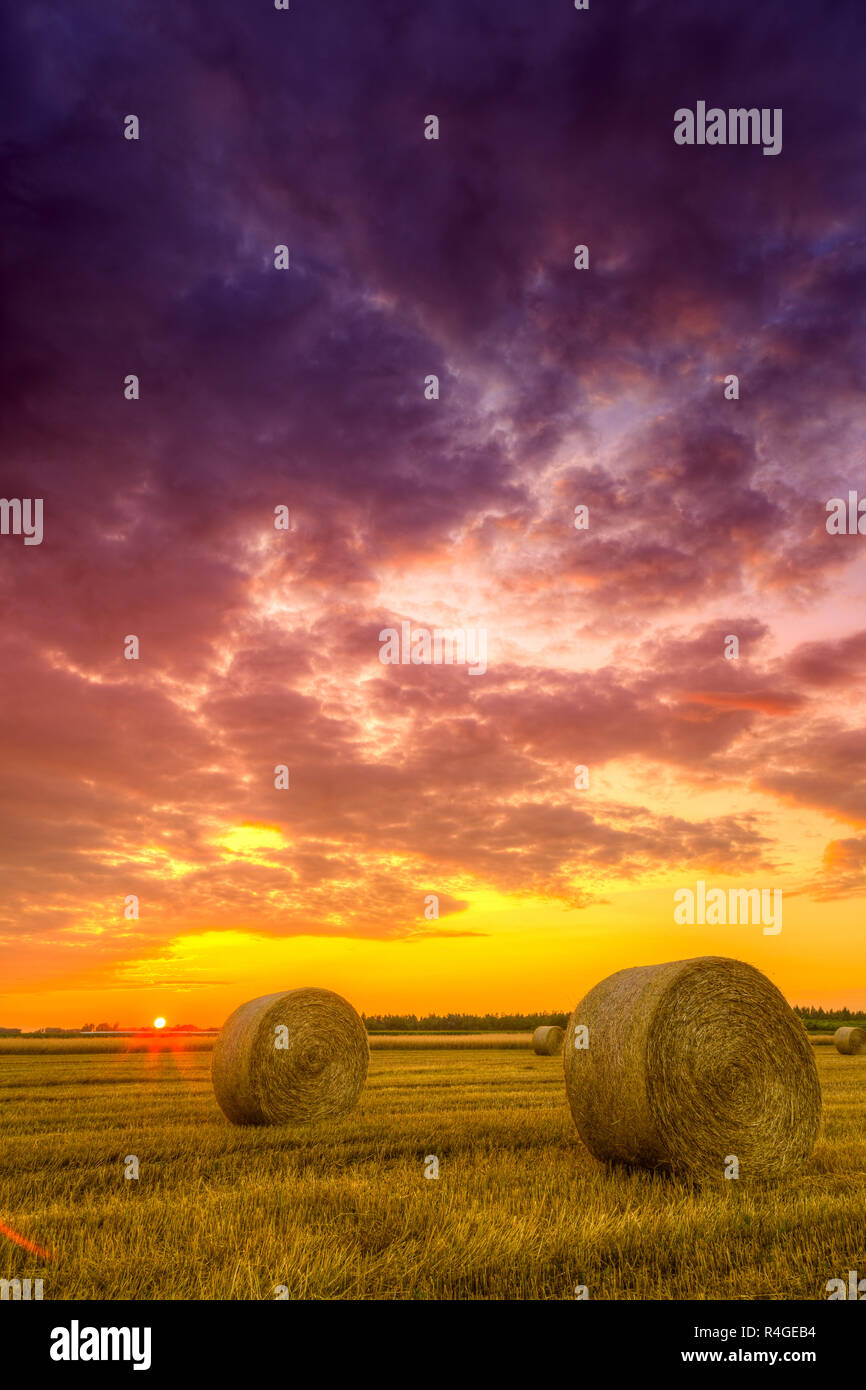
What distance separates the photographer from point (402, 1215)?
7.32 m

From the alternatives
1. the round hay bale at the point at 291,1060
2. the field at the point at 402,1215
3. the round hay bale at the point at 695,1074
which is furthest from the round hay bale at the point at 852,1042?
the round hay bale at the point at 695,1074

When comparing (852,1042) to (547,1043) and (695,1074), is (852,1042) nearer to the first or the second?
(547,1043)

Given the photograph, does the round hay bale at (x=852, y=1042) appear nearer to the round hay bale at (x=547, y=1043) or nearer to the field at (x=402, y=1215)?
the round hay bale at (x=547, y=1043)

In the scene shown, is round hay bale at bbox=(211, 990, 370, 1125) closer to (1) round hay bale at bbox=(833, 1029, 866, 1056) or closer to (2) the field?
(2) the field

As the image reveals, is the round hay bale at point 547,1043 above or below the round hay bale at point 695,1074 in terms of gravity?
below

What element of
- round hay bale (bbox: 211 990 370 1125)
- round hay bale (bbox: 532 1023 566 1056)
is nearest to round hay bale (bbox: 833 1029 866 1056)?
round hay bale (bbox: 532 1023 566 1056)

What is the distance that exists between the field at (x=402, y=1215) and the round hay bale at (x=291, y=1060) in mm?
893

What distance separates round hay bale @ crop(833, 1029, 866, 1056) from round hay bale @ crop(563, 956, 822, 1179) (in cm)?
2570

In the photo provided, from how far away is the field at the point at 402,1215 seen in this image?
5.93 meters

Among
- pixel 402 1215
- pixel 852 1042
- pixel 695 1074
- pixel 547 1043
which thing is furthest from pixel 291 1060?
pixel 852 1042

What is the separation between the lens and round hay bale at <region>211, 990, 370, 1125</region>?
14719mm

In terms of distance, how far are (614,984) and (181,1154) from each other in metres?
5.48
